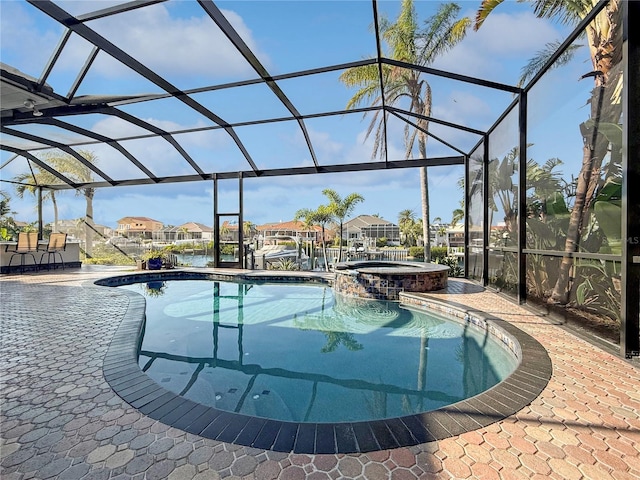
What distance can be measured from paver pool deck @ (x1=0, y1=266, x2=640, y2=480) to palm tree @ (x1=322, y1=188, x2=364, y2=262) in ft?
51.9

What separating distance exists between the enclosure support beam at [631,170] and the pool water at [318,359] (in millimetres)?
1378

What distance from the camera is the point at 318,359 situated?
4.20 meters

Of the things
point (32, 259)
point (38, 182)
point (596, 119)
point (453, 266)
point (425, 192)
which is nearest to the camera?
point (596, 119)

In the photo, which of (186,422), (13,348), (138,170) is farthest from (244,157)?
(186,422)

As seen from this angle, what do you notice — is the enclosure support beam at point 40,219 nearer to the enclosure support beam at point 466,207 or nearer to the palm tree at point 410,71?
the palm tree at point 410,71

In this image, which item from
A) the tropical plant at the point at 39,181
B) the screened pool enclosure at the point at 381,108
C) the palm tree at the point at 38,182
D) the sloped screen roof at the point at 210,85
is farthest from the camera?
the palm tree at the point at 38,182

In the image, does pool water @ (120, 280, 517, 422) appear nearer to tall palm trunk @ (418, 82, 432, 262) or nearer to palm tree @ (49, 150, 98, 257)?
tall palm trunk @ (418, 82, 432, 262)

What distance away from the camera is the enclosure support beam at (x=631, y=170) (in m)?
3.12

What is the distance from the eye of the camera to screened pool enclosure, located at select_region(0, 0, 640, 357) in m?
3.81

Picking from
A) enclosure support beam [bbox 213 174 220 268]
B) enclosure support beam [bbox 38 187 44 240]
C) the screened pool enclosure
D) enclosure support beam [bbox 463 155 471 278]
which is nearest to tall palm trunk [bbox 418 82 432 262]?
the screened pool enclosure

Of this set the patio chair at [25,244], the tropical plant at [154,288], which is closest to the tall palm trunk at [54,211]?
the patio chair at [25,244]

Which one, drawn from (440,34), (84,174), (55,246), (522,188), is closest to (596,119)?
(522,188)

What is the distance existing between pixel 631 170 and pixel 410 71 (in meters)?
7.30

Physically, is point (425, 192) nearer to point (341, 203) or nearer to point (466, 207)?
point (466, 207)
